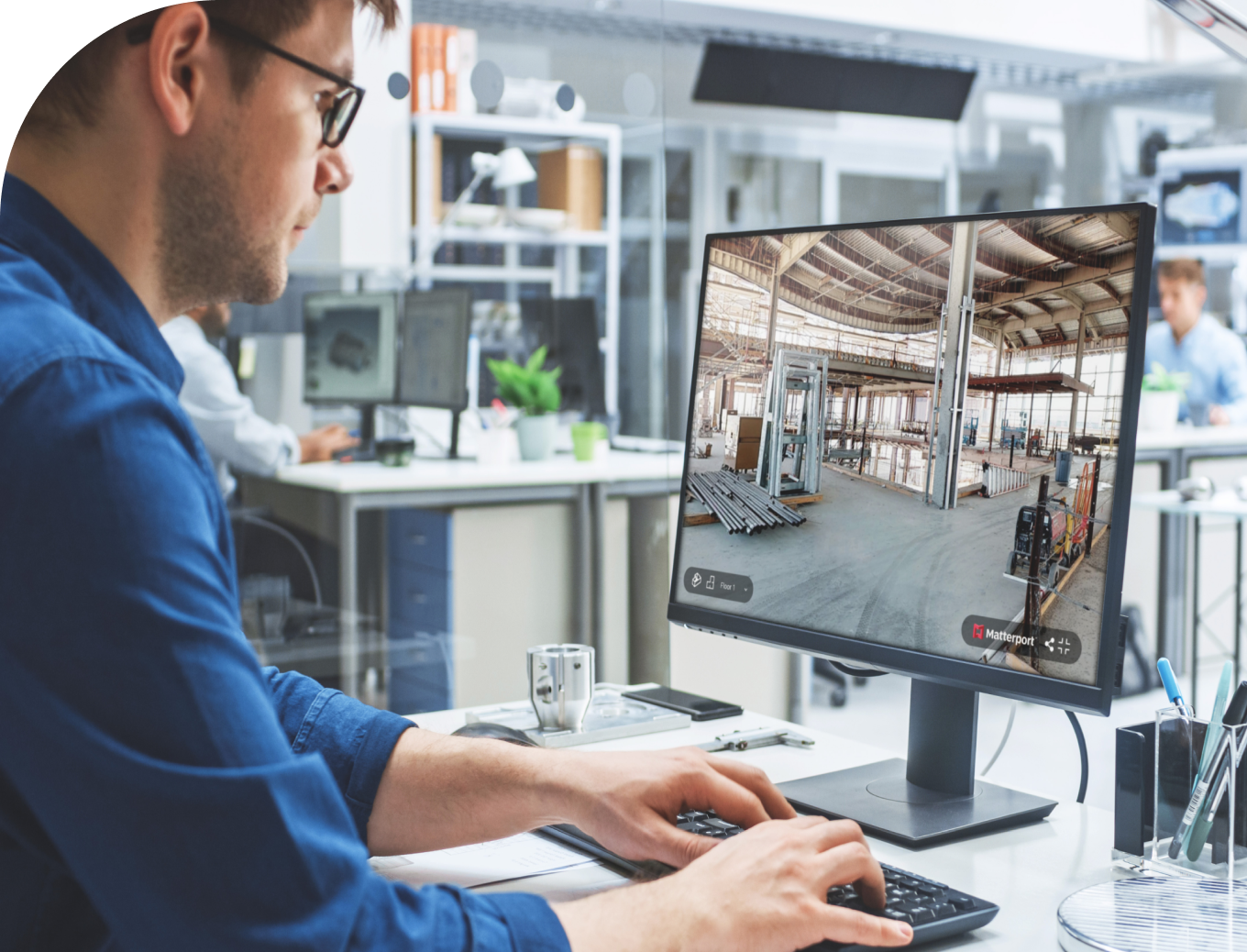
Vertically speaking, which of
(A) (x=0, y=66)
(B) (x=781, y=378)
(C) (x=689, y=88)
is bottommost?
(B) (x=781, y=378)

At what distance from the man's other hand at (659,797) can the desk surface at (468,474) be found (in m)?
2.05

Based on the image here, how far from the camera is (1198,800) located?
0.87m

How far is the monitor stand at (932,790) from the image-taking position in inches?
39.7

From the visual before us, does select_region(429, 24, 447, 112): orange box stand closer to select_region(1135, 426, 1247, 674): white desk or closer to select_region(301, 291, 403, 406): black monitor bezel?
select_region(301, 291, 403, 406): black monitor bezel

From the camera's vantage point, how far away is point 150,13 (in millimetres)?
678

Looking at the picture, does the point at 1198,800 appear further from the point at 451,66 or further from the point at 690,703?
the point at 451,66

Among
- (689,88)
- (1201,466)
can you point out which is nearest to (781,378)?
(1201,466)

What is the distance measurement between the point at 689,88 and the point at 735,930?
19.1 feet

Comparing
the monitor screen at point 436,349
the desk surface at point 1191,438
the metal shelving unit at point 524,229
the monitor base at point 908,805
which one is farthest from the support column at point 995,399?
the desk surface at point 1191,438

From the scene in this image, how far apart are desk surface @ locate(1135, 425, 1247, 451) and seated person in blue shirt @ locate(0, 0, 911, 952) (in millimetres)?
3933

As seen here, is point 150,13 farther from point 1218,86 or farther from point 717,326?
point 1218,86

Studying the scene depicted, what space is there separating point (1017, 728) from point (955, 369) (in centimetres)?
303

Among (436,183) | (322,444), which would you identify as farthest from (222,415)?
(436,183)

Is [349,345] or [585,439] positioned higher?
[349,345]
